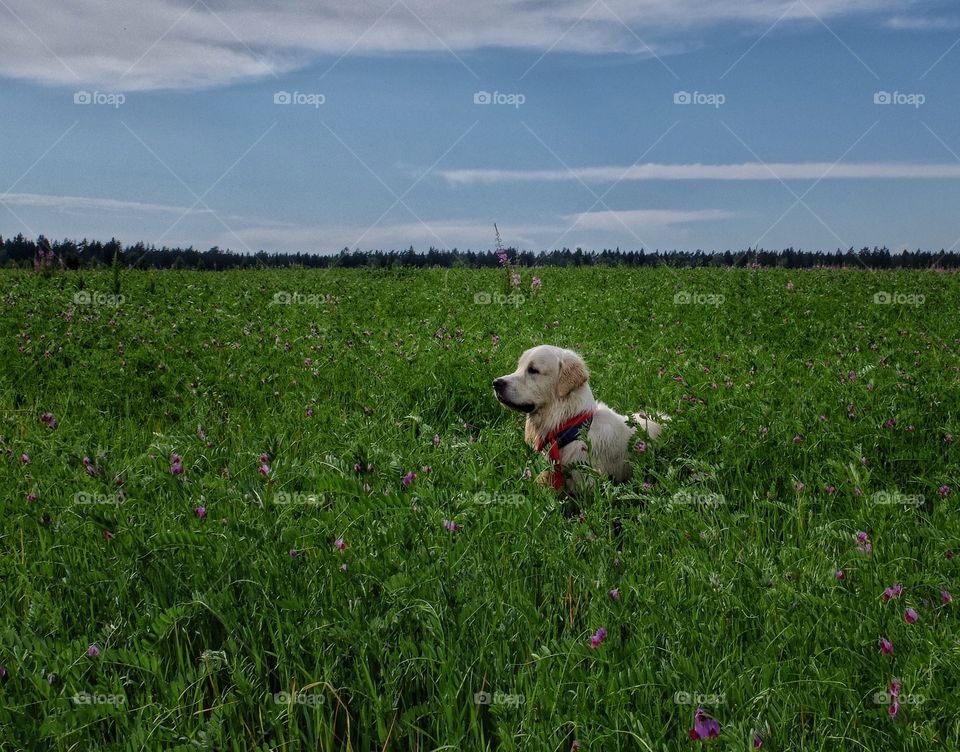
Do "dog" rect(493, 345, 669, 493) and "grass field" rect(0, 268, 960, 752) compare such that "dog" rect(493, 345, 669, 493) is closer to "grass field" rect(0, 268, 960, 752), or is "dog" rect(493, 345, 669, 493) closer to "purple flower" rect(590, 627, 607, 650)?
"grass field" rect(0, 268, 960, 752)

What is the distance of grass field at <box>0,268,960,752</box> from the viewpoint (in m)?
2.71

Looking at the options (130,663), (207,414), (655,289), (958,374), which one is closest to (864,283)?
(655,289)

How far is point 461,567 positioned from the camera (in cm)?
349

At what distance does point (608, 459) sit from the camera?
5672mm

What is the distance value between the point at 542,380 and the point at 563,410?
11.3 inches

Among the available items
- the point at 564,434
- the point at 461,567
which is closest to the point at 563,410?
the point at 564,434

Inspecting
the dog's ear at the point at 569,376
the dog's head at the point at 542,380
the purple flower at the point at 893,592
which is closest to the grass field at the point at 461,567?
the purple flower at the point at 893,592

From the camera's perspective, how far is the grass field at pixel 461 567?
2.71 m

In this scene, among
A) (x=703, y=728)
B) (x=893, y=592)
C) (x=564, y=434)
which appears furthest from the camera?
(x=564, y=434)

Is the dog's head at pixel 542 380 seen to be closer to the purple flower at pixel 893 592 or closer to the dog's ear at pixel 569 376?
the dog's ear at pixel 569 376

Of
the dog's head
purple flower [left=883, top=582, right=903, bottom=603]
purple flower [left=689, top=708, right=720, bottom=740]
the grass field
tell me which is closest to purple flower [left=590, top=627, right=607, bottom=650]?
the grass field

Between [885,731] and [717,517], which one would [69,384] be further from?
[885,731]

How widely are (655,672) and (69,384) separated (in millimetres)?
7520

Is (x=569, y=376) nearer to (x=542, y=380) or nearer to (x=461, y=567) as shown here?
(x=542, y=380)
